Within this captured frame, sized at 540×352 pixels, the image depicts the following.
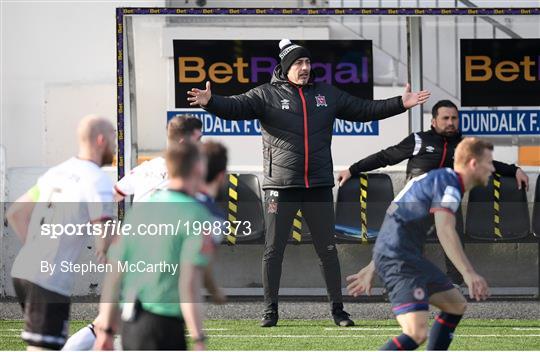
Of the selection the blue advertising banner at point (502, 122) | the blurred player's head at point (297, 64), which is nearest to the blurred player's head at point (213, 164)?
the blurred player's head at point (297, 64)

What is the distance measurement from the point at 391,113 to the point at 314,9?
1.51 m

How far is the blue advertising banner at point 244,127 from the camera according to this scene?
42.2 feet

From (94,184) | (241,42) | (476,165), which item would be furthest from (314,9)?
(94,184)

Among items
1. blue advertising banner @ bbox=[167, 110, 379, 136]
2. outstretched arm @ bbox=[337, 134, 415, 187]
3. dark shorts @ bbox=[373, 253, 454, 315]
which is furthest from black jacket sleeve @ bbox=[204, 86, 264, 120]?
dark shorts @ bbox=[373, 253, 454, 315]

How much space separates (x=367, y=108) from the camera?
432 inches

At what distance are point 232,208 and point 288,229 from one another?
6.61 ft

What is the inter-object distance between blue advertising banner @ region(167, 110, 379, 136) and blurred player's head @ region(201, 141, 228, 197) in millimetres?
6261

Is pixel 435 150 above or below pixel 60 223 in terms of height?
above

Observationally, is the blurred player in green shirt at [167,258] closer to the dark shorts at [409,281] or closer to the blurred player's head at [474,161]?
the dark shorts at [409,281]

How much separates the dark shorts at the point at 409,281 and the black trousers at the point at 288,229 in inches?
109

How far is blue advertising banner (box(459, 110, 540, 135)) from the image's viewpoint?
13.0 m

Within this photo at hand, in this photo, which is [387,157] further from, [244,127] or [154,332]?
[154,332]

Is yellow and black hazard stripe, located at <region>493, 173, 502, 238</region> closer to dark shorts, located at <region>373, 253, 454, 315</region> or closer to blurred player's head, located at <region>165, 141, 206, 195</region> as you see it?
dark shorts, located at <region>373, 253, 454, 315</region>

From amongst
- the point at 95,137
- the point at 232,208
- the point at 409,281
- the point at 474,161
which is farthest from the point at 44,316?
the point at 232,208
